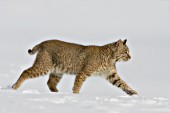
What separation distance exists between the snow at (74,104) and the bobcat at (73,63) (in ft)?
14.9

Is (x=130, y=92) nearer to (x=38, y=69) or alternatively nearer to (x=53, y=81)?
(x=53, y=81)

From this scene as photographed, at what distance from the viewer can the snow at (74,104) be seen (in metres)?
10.8

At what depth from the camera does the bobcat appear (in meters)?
17.2

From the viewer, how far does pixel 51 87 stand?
18.2 m

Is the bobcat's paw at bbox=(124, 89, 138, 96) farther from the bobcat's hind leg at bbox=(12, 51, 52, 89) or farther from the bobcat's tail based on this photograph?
the bobcat's tail

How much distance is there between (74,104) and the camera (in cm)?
1136

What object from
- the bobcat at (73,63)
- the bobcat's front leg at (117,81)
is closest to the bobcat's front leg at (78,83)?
the bobcat at (73,63)

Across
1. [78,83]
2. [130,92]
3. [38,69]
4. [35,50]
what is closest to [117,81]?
[130,92]

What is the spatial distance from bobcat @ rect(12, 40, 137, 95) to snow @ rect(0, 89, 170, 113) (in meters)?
4.53

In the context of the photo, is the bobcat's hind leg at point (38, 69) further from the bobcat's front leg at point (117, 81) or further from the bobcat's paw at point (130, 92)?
the bobcat's paw at point (130, 92)

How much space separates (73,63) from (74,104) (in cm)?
644

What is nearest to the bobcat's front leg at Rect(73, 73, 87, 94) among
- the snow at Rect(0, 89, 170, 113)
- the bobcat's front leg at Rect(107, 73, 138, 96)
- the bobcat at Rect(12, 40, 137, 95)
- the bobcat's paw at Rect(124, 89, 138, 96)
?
the bobcat at Rect(12, 40, 137, 95)

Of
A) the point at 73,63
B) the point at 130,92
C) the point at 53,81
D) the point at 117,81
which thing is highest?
the point at 73,63

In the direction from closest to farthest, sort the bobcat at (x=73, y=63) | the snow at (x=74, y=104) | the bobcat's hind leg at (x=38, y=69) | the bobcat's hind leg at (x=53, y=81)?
the snow at (x=74, y=104), the bobcat's hind leg at (x=38, y=69), the bobcat at (x=73, y=63), the bobcat's hind leg at (x=53, y=81)
